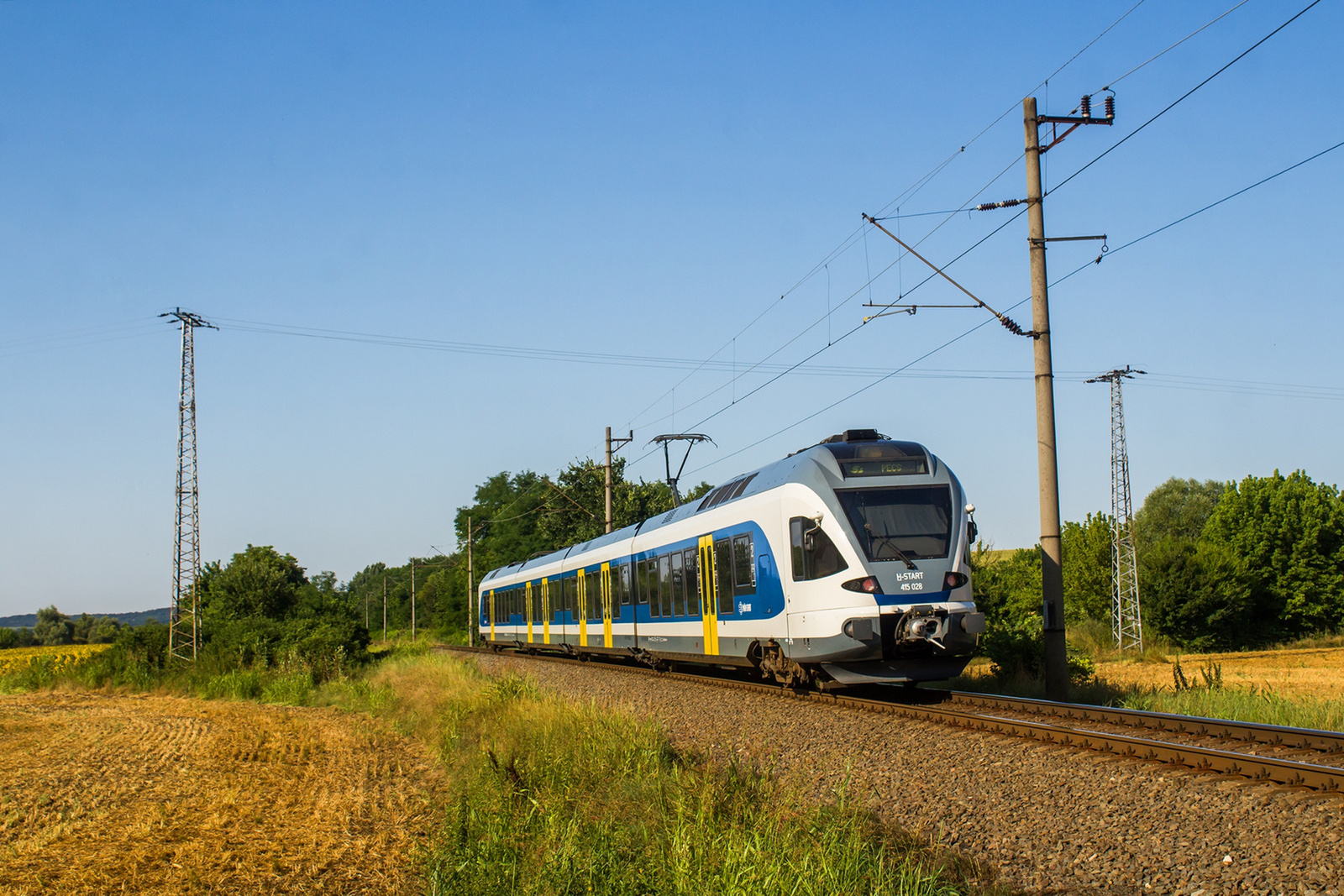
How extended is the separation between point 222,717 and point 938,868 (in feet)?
54.5

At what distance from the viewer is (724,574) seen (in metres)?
16.3

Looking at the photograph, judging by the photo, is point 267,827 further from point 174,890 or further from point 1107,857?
point 1107,857

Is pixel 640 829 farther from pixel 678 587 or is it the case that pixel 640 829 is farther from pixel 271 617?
pixel 271 617

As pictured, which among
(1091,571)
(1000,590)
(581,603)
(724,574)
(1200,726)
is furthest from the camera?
(1091,571)

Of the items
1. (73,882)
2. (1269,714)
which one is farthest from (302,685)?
(1269,714)

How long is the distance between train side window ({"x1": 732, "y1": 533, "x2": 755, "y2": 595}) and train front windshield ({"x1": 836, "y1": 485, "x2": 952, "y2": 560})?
97.4 inches

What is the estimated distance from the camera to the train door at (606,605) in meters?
23.6

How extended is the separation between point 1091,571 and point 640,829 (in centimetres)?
6291

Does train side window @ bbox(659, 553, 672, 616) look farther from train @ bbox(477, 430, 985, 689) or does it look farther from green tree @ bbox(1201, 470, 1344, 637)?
green tree @ bbox(1201, 470, 1344, 637)

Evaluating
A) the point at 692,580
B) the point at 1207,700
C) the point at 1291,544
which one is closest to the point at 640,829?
the point at 1207,700

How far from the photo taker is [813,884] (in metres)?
5.28

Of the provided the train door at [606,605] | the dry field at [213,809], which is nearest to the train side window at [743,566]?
the dry field at [213,809]

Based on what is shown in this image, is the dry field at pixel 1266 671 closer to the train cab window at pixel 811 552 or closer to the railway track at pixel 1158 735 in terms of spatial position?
the railway track at pixel 1158 735

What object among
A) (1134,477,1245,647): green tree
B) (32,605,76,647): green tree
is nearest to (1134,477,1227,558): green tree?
(1134,477,1245,647): green tree
